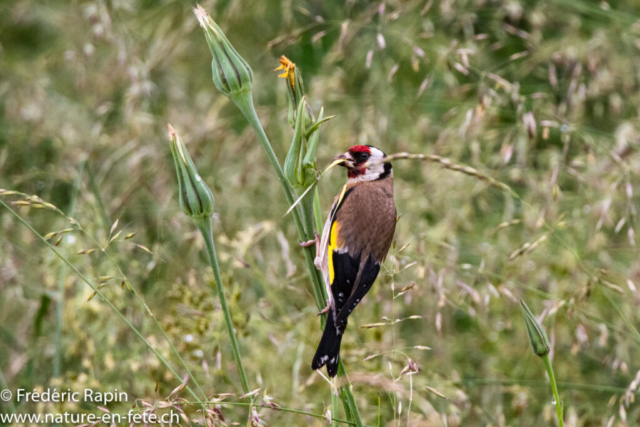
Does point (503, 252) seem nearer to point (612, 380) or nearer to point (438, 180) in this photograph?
point (438, 180)

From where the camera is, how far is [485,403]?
290 centimetres

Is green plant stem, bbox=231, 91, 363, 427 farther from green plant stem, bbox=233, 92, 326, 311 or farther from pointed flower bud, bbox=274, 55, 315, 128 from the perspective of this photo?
pointed flower bud, bbox=274, 55, 315, 128

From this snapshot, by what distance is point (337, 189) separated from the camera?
3.64 meters

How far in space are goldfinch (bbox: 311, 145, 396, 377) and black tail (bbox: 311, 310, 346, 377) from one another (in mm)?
87

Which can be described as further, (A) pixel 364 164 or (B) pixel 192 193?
(A) pixel 364 164

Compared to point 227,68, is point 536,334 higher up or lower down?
lower down

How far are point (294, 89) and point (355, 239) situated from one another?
678 millimetres

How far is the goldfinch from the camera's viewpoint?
6.33 feet

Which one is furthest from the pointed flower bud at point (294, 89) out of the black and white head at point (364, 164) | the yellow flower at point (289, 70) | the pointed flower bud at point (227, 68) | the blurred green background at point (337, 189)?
the blurred green background at point (337, 189)

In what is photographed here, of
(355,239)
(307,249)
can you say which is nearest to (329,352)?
(307,249)

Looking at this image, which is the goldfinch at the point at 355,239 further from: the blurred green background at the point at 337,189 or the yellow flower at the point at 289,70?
the yellow flower at the point at 289,70

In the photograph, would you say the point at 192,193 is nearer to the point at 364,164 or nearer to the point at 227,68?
the point at 227,68

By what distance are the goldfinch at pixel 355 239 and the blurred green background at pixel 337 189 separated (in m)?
0.26

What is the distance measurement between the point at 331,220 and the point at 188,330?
0.98 meters
